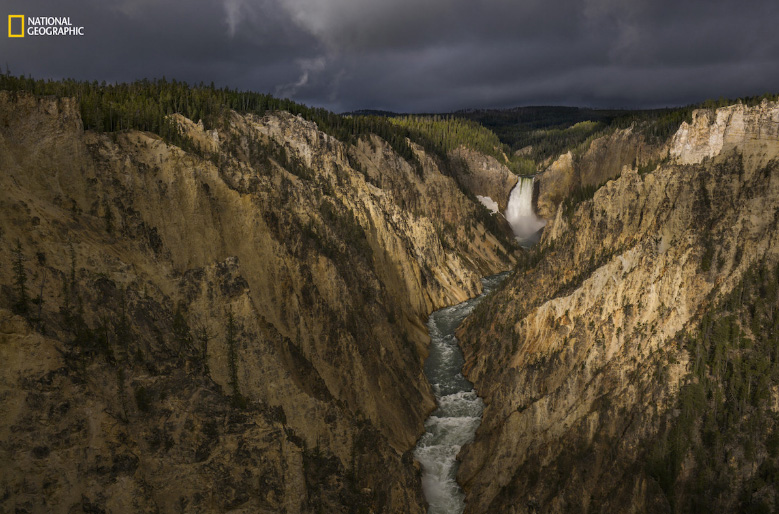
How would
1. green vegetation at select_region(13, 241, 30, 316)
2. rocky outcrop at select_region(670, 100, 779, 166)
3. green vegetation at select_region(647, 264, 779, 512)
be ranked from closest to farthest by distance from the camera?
1. green vegetation at select_region(13, 241, 30, 316)
2. green vegetation at select_region(647, 264, 779, 512)
3. rocky outcrop at select_region(670, 100, 779, 166)

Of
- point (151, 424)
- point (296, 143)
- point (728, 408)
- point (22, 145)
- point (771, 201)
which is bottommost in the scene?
point (728, 408)

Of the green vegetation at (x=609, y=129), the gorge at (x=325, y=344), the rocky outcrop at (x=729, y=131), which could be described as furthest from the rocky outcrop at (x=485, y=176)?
the gorge at (x=325, y=344)

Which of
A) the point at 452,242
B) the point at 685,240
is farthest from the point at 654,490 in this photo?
the point at 452,242

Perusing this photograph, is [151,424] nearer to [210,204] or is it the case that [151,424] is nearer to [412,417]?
[210,204]

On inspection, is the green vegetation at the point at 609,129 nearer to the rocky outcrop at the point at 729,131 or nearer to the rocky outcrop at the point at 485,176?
the rocky outcrop at the point at 729,131

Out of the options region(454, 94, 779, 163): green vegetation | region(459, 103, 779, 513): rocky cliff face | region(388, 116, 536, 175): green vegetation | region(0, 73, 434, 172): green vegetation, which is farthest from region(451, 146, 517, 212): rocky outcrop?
region(459, 103, 779, 513): rocky cliff face

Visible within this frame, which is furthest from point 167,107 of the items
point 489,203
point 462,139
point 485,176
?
point 462,139

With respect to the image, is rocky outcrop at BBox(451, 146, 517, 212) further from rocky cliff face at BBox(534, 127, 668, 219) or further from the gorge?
the gorge
